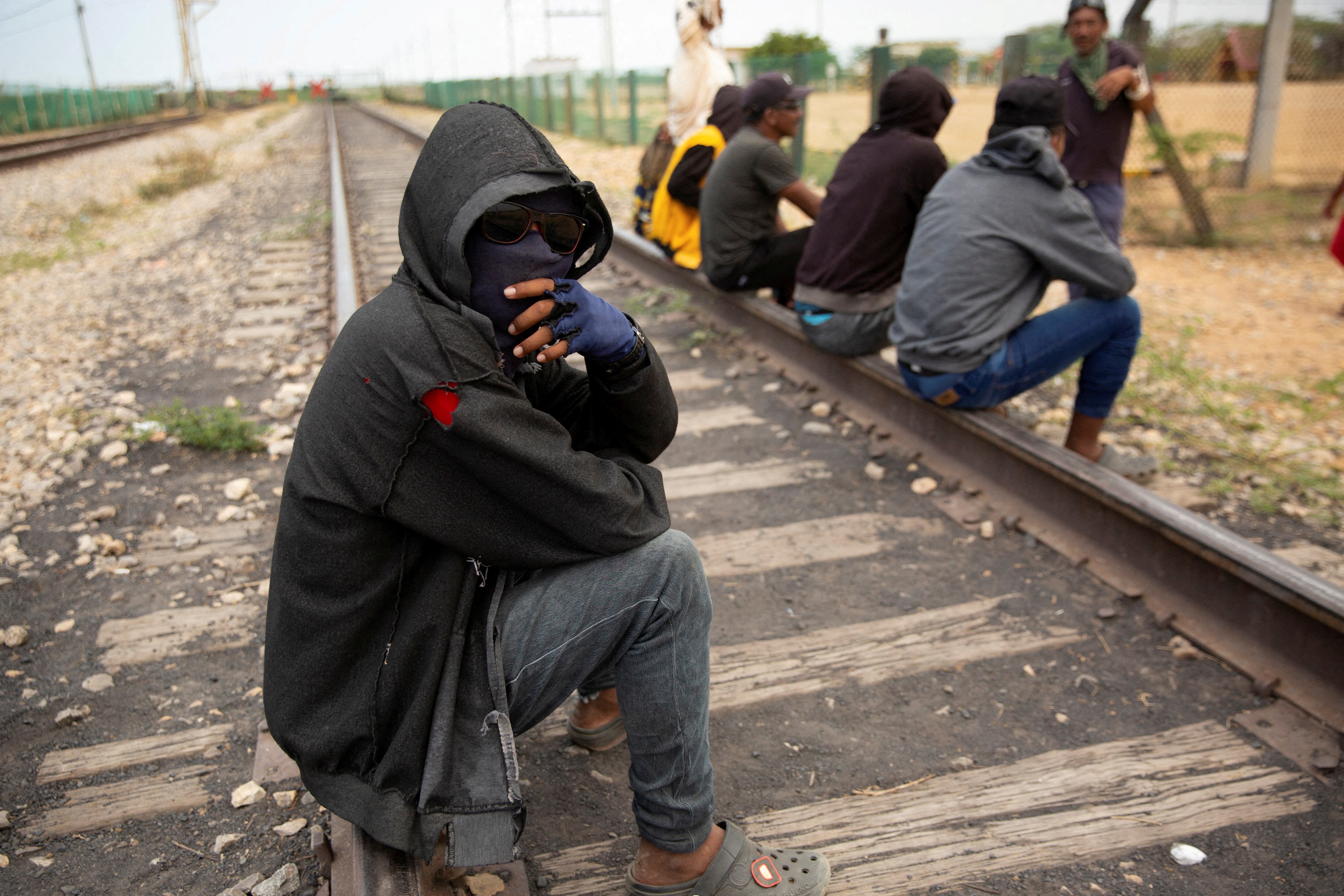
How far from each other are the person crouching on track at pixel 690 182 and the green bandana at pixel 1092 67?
207cm

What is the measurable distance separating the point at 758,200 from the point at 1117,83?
2223mm

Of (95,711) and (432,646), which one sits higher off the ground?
(432,646)

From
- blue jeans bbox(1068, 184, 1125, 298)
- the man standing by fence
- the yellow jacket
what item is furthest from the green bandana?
the yellow jacket

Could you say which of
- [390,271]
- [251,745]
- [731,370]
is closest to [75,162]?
[390,271]

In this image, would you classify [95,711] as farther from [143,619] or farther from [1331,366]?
[1331,366]

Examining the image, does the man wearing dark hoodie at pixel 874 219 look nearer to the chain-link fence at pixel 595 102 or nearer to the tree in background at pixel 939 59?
the tree in background at pixel 939 59

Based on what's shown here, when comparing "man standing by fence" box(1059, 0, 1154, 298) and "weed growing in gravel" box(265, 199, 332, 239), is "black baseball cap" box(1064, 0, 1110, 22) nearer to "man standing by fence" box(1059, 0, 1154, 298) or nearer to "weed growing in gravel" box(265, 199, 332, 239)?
"man standing by fence" box(1059, 0, 1154, 298)

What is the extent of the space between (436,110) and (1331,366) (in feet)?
149

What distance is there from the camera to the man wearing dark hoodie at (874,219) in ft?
14.3

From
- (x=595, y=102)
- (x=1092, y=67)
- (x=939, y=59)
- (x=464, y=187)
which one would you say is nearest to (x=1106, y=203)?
(x=1092, y=67)

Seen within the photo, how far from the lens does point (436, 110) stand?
45.3 meters

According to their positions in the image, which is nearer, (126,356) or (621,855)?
(621,855)

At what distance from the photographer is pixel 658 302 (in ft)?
21.9

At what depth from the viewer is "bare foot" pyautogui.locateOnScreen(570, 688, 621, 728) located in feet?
7.94
